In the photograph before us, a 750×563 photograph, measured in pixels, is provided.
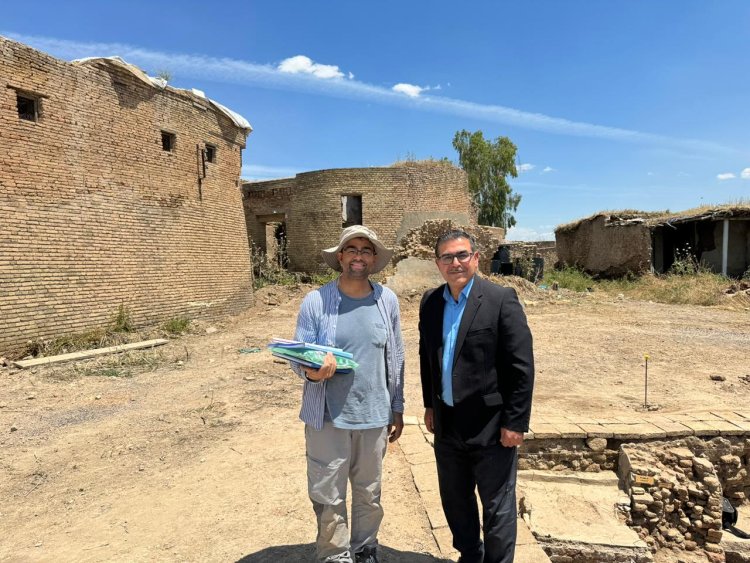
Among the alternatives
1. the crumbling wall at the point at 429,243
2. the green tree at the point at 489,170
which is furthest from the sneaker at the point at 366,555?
the green tree at the point at 489,170

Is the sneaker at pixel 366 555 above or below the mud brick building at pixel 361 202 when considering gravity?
below

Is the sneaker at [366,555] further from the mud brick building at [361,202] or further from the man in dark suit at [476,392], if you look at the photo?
the mud brick building at [361,202]

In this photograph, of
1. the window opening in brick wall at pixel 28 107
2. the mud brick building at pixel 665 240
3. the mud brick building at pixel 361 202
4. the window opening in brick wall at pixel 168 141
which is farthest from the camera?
the mud brick building at pixel 361 202

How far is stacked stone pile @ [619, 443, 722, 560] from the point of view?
12.6 feet

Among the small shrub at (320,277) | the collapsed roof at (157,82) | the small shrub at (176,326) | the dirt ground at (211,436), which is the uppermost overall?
the collapsed roof at (157,82)

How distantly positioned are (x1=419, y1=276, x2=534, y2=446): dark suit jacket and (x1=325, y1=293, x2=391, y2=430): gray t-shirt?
36 centimetres

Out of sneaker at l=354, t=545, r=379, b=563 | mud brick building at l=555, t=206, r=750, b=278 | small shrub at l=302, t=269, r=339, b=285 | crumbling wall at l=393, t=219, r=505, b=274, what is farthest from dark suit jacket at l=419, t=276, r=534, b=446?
mud brick building at l=555, t=206, r=750, b=278

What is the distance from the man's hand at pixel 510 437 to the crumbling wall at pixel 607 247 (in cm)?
1782

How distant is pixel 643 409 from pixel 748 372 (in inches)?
116

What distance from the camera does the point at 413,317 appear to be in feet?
39.4

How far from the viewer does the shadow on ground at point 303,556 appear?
248 centimetres

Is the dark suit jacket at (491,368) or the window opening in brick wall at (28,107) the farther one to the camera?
the window opening in brick wall at (28,107)

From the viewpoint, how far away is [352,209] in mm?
18312

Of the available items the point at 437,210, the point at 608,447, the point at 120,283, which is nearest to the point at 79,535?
the point at 608,447
